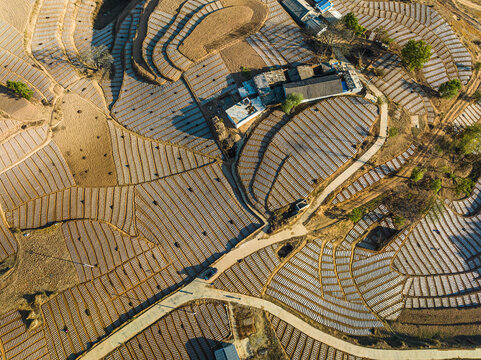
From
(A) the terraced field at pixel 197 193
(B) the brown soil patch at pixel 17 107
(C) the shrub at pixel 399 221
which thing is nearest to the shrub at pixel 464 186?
(A) the terraced field at pixel 197 193

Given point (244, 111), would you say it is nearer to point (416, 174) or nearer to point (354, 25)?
point (354, 25)

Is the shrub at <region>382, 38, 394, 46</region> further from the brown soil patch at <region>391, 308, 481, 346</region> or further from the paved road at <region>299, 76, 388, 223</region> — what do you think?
the brown soil patch at <region>391, 308, 481, 346</region>

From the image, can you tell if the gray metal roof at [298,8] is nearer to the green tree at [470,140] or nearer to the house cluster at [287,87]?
the house cluster at [287,87]

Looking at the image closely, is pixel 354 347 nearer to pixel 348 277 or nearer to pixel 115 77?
pixel 348 277

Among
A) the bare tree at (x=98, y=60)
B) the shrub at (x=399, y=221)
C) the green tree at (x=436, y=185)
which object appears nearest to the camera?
the shrub at (x=399, y=221)

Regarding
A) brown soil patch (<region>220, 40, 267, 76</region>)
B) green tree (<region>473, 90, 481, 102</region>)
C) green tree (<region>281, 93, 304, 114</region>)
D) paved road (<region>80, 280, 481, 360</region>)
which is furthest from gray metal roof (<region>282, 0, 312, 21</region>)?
paved road (<region>80, 280, 481, 360</region>)

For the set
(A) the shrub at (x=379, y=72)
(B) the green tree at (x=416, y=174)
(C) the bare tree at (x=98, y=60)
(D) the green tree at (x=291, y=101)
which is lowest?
(B) the green tree at (x=416, y=174)

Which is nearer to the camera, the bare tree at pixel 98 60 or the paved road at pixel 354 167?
the paved road at pixel 354 167
